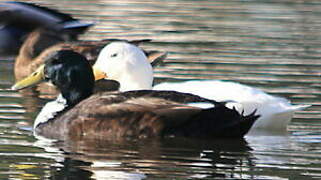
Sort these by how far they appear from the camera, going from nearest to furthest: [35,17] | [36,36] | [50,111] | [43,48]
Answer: [50,111] → [35,17] → [36,36] → [43,48]

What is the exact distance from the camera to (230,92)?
A: 11.2 meters

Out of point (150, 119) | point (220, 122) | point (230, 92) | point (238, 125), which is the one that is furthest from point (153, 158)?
point (230, 92)

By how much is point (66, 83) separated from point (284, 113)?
228 cm

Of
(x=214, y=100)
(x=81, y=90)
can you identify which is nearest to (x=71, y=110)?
(x=81, y=90)

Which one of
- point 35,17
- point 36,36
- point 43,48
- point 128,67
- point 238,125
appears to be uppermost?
point 35,17

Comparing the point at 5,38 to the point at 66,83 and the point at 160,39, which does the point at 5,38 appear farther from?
the point at 66,83

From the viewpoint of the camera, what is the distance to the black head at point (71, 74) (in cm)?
1122

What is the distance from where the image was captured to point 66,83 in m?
11.3

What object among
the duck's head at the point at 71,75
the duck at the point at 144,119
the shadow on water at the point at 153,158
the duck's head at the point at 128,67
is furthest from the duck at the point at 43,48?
the shadow on water at the point at 153,158

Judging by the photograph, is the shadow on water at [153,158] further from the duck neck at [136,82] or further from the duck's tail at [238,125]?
the duck neck at [136,82]

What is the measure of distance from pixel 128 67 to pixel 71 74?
1103 millimetres

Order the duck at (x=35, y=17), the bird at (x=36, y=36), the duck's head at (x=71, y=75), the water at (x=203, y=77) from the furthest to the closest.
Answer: the bird at (x=36, y=36) < the duck at (x=35, y=17) < the duck's head at (x=71, y=75) < the water at (x=203, y=77)

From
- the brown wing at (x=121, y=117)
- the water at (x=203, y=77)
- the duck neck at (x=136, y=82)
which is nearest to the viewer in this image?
the water at (x=203, y=77)

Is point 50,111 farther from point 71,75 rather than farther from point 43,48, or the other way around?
point 43,48
